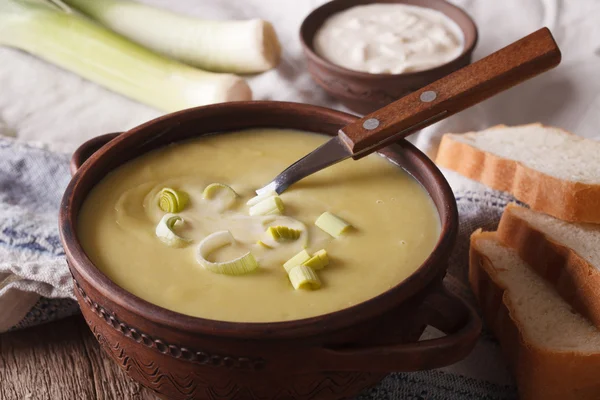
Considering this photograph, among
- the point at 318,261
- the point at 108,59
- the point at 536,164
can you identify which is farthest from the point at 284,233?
the point at 108,59

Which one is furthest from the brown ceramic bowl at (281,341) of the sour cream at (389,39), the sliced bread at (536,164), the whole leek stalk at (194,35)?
the whole leek stalk at (194,35)

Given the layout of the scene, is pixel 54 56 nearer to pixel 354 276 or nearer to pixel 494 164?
pixel 494 164

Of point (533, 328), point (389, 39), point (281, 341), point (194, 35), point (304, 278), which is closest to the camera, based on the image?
point (281, 341)

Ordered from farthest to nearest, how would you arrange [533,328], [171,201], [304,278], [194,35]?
[194,35] < [533,328] < [171,201] < [304,278]

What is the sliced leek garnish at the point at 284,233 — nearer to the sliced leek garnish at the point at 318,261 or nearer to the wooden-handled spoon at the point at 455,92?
the sliced leek garnish at the point at 318,261

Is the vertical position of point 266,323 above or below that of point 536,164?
above

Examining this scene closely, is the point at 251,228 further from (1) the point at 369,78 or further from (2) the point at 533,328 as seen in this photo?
(1) the point at 369,78

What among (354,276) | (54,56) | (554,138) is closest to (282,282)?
(354,276)
